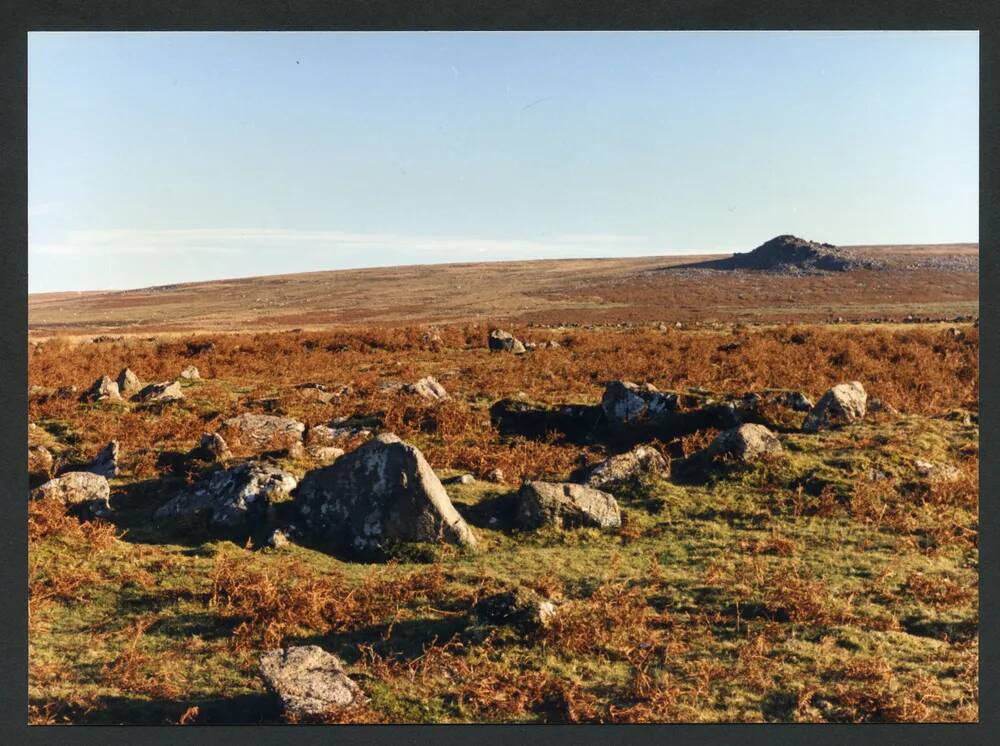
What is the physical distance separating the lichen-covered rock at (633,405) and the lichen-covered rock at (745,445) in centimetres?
194

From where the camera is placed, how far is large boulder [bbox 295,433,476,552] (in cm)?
923

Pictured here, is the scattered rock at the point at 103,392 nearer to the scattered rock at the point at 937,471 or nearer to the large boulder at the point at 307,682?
the large boulder at the point at 307,682

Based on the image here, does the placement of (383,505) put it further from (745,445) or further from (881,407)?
(881,407)

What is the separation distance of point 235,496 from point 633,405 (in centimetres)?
774

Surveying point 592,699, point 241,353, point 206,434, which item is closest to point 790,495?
point 592,699

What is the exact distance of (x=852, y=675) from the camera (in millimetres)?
6797

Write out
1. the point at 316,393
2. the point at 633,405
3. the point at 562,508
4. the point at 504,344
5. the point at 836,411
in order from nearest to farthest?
1. the point at 562,508
2. the point at 836,411
3. the point at 633,405
4. the point at 316,393
5. the point at 504,344

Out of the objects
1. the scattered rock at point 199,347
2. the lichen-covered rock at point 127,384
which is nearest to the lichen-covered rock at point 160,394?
the lichen-covered rock at point 127,384

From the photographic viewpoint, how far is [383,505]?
30.6 ft

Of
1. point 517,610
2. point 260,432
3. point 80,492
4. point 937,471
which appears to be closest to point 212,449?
point 260,432

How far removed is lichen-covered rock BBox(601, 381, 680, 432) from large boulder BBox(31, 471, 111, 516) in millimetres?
9018

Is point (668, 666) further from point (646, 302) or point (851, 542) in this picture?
point (646, 302)

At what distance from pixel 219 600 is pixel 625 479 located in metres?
6.27

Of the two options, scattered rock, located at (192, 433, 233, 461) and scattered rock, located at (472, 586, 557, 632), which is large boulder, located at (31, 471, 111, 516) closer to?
scattered rock, located at (192, 433, 233, 461)
